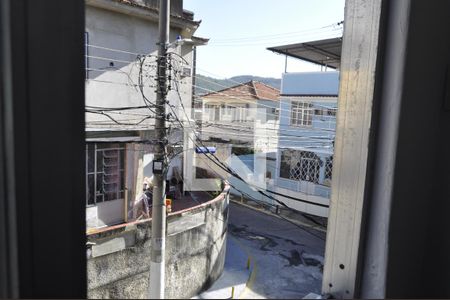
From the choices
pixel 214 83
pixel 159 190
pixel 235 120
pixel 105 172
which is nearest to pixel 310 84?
pixel 235 120

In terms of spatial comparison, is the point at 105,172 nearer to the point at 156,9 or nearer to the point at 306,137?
the point at 156,9

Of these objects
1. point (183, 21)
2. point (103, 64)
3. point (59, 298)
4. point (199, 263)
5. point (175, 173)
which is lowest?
point (199, 263)

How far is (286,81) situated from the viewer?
6.92 meters

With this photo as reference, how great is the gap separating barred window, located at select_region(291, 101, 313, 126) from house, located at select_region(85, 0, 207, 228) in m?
2.74

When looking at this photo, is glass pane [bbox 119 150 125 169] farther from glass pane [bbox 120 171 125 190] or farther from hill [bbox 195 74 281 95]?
hill [bbox 195 74 281 95]

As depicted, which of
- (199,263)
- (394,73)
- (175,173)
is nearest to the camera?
(394,73)

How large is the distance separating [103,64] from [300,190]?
4970 mm

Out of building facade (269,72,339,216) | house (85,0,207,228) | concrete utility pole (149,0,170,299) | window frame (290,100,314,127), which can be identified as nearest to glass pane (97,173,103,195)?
house (85,0,207,228)

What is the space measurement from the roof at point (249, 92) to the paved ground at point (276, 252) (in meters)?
2.55

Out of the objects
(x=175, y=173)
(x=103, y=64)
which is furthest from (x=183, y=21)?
(x=175, y=173)

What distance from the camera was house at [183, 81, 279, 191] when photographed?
612cm

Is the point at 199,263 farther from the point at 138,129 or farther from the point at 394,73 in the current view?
the point at 394,73

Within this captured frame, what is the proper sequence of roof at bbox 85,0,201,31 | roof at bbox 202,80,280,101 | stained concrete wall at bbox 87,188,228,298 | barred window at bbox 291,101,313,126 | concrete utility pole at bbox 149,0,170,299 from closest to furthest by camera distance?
concrete utility pole at bbox 149,0,170,299, stained concrete wall at bbox 87,188,228,298, roof at bbox 85,0,201,31, roof at bbox 202,80,280,101, barred window at bbox 291,101,313,126

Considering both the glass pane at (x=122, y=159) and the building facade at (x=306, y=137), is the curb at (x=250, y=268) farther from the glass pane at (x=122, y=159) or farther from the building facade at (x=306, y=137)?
the glass pane at (x=122, y=159)
